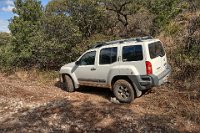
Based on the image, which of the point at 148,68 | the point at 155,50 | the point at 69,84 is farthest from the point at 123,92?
the point at 69,84

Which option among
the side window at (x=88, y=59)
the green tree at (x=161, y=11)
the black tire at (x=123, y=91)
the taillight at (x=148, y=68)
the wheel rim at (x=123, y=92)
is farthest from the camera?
the green tree at (x=161, y=11)

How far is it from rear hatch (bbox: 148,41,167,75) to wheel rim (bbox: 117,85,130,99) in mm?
1082

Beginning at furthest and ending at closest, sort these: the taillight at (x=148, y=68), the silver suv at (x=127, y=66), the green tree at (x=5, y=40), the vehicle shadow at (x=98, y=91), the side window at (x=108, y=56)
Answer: the green tree at (x=5, y=40)
the vehicle shadow at (x=98, y=91)
the side window at (x=108, y=56)
the silver suv at (x=127, y=66)
the taillight at (x=148, y=68)

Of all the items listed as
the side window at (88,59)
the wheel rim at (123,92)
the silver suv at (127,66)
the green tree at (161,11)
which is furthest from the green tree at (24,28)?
the wheel rim at (123,92)

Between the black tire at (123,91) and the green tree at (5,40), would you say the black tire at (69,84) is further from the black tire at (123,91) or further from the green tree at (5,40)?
the green tree at (5,40)

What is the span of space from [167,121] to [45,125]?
3.24m

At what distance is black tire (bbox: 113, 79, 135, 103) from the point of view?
834 cm

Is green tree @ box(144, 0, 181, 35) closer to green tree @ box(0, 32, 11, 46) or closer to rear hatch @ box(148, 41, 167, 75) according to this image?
rear hatch @ box(148, 41, 167, 75)

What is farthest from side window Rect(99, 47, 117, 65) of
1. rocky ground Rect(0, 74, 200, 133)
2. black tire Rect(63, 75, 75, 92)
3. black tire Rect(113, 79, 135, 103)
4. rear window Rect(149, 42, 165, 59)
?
black tire Rect(63, 75, 75, 92)

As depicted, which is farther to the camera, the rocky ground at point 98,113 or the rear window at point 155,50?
the rear window at point 155,50

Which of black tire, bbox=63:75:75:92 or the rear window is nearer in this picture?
the rear window

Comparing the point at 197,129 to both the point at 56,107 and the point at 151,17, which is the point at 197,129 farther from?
the point at 151,17

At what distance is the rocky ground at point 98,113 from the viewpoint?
6.84 metres

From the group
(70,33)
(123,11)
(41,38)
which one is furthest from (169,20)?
(41,38)
